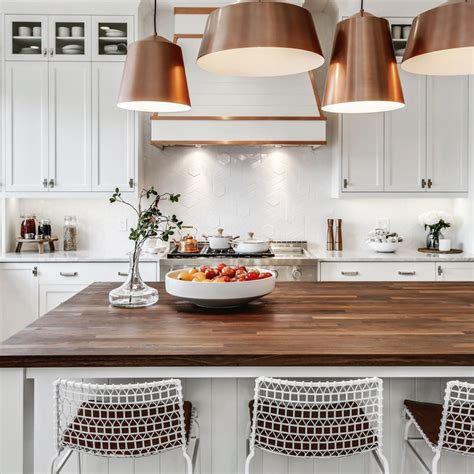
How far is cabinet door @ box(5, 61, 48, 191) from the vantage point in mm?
4215

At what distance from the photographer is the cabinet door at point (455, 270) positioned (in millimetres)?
4125

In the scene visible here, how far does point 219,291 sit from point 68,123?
2630 mm

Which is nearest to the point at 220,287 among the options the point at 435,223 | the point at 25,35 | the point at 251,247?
the point at 251,247

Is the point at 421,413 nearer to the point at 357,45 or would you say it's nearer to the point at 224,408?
the point at 224,408

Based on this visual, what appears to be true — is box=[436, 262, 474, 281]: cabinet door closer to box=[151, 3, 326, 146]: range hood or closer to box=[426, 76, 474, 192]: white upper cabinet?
box=[426, 76, 474, 192]: white upper cabinet

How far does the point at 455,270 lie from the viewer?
413cm

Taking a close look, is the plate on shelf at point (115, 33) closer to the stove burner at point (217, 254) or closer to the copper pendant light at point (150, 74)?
the stove burner at point (217, 254)

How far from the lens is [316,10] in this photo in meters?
4.64

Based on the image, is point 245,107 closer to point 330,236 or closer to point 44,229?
point 330,236

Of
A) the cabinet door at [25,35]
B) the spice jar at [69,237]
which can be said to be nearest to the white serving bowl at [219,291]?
the spice jar at [69,237]

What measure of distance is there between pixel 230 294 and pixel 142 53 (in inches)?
38.9

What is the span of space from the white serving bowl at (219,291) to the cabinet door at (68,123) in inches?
91.5

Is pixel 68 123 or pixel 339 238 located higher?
pixel 68 123

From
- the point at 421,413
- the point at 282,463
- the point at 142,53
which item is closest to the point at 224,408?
the point at 282,463
